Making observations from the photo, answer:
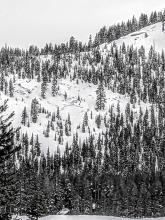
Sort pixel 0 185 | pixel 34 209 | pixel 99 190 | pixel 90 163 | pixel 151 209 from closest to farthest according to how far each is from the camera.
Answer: pixel 0 185
pixel 34 209
pixel 151 209
pixel 99 190
pixel 90 163

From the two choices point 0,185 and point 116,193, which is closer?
point 0,185

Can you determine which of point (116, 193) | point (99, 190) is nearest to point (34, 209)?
point (116, 193)

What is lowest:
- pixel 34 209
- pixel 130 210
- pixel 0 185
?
pixel 130 210

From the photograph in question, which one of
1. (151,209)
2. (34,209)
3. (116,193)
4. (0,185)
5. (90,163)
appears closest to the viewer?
(0,185)

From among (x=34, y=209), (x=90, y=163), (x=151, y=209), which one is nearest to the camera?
(x=34, y=209)

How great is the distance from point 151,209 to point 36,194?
165 feet

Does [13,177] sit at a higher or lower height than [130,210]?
higher

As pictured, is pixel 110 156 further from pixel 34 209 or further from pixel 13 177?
pixel 13 177

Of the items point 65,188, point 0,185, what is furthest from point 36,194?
point 0,185

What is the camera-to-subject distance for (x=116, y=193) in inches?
5335

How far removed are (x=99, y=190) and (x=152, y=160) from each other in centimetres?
5358

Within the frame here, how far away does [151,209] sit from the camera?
122188 millimetres

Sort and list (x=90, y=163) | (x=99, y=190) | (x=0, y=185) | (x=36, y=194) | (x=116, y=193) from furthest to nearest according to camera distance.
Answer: (x=90, y=163), (x=99, y=190), (x=116, y=193), (x=36, y=194), (x=0, y=185)

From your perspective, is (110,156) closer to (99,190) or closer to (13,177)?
(99,190)
